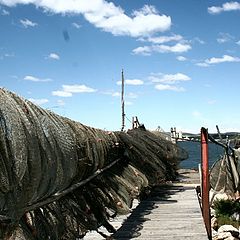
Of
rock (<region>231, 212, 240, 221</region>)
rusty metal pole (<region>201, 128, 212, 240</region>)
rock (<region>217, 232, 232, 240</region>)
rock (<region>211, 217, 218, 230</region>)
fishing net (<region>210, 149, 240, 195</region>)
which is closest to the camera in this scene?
rusty metal pole (<region>201, 128, 212, 240</region>)

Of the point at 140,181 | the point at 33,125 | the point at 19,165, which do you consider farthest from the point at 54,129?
the point at 140,181

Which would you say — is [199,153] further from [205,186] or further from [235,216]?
[205,186]

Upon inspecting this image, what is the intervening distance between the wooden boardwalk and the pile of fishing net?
261 mm

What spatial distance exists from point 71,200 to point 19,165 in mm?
2701

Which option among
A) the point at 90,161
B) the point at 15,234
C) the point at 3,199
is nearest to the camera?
the point at 3,199

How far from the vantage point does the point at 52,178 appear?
4.29m

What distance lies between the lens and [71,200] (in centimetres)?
585

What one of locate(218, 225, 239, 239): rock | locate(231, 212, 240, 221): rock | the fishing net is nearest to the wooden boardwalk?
the fishing net

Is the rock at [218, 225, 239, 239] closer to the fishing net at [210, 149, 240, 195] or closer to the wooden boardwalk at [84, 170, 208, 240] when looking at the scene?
the fishing net at [210, 149, 240, 195]

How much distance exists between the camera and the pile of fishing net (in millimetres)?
3203

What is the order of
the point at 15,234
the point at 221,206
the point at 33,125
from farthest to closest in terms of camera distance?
the point at 221,206
the point at 33,125
the point at 15,234

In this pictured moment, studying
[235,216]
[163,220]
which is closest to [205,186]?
[163,220]

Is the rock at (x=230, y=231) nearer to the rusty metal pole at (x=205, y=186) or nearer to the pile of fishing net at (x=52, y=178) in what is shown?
the rusty metal pole at (x=205, y=186)

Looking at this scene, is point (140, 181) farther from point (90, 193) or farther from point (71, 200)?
point (71, 200)
